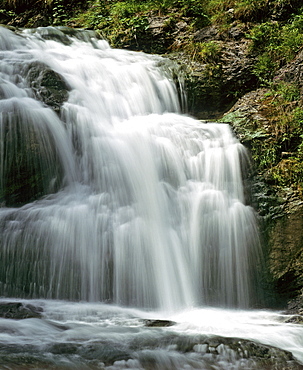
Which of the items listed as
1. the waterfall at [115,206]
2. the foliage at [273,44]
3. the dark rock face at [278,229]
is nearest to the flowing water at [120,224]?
the waterfall at [115,206]

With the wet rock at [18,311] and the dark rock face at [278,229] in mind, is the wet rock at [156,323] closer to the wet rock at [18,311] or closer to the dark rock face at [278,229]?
the wet rock at [18,311]

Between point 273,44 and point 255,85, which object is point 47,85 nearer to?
point 255,85

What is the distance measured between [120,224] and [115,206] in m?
0.30

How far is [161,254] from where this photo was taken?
17.4 feet

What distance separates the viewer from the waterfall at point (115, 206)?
16.2 ft

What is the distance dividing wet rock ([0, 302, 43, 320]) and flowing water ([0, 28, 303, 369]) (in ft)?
0.36

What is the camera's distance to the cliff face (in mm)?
5461

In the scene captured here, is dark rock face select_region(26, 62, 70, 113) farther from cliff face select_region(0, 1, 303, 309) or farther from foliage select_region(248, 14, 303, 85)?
foliage select_region(248, 14, 303, 85)

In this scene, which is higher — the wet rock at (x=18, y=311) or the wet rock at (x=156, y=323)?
the wet rock at (x=18, y=311)

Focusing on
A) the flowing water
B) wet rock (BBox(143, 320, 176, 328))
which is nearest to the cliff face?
the flowing water

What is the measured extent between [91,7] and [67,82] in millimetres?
5632

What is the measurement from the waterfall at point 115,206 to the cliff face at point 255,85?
312 millimetres

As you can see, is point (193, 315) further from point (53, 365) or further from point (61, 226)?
point (53, 365)

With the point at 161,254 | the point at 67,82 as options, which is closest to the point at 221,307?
the point at 161,254
